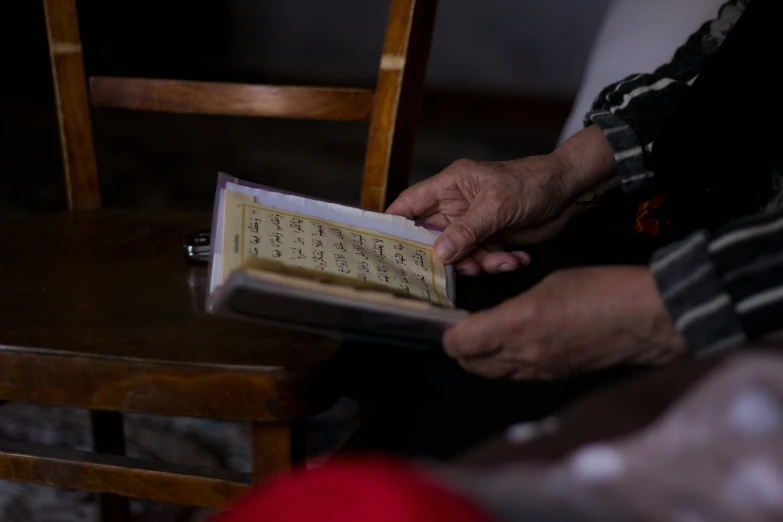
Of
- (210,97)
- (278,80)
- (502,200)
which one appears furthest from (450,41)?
(502,200)

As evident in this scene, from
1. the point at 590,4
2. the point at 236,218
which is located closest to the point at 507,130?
the point at 590,4

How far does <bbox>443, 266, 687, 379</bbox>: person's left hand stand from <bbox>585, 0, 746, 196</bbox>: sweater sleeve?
1.16 ft

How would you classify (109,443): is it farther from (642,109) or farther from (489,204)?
(642,109)

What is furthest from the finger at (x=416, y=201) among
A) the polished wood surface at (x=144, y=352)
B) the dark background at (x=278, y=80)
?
the dark background at (x=278, y=80)

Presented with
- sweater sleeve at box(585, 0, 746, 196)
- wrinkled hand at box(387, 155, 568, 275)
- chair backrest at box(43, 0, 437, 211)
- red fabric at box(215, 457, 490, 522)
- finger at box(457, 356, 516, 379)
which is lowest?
red fabric at box(215, 457, 490, 522)

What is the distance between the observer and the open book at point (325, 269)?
496 mm

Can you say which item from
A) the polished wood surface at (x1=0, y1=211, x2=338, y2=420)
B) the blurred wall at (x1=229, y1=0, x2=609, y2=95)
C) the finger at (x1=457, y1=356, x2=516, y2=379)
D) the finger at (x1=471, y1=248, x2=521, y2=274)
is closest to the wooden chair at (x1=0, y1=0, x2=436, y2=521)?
the polished wood surface at (x1=0, y1=211, x2=338, y2=420)

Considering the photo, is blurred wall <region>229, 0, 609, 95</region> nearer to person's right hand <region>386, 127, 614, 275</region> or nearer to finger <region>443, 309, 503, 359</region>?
person's right hand <region>386, 127, 614, 275</region>

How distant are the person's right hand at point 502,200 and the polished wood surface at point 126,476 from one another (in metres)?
0.28

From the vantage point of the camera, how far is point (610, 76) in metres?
1.03

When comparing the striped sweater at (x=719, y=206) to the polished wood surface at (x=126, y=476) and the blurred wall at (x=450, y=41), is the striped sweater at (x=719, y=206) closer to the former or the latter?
the polished wood surface at (x=126, y=476)

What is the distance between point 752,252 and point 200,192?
2.61 m

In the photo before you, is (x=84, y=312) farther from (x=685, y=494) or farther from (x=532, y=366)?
(x=685, y=494)

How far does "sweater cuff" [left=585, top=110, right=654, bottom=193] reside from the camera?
83cm
